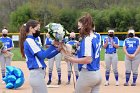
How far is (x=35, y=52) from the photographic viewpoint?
275 inches

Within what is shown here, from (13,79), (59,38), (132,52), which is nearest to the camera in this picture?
(59,38)

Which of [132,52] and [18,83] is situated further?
[132,52]

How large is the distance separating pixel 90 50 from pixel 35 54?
3.69 ft

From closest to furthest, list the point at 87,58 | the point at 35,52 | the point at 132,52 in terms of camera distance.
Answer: the point at 87,58, the point at 35,52, the point at 132,52

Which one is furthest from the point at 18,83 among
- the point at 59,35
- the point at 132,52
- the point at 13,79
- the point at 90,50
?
the point at 90,50

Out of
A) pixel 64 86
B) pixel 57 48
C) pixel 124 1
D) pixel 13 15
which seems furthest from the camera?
pixel 124 1

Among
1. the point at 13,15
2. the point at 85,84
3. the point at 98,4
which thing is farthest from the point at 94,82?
the point at 98,4

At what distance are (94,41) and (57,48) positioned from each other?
2.44 feet

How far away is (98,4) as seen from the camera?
7144 centimetres

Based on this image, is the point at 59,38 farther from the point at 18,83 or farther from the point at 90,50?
the point at 18,83

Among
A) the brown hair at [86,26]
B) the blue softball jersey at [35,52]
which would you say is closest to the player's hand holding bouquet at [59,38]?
the blue softball jersey at [35,52]

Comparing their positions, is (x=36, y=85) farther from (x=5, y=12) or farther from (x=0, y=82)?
(x=5, y=12)

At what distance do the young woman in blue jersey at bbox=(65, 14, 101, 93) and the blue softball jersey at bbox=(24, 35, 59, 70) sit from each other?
0.49 metres

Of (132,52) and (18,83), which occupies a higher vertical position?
(132,52)
